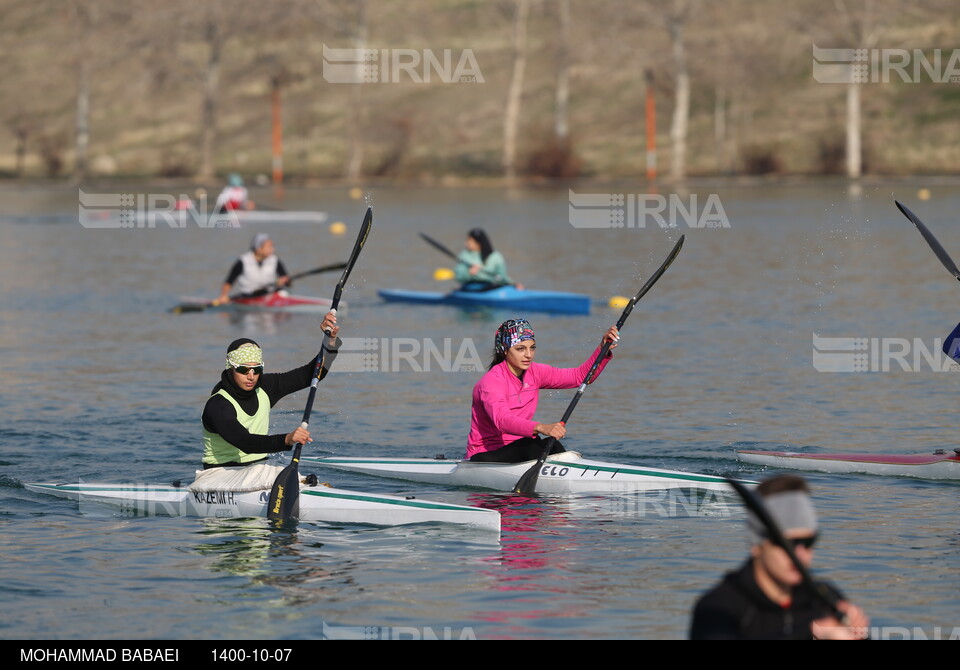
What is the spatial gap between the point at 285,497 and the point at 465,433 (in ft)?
17.2

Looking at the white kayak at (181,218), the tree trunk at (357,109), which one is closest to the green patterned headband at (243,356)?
the white kayak at (181,218)

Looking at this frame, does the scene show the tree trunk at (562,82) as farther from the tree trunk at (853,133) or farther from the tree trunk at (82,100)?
the tree trunk at (82,100)

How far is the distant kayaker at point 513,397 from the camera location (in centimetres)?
1307

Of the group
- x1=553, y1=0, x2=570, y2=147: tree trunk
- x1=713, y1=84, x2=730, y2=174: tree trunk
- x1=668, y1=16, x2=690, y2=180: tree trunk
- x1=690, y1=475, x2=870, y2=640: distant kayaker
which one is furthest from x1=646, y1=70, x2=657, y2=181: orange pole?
x1=690, y1=475, x2=870, y2=640: distant kayaker

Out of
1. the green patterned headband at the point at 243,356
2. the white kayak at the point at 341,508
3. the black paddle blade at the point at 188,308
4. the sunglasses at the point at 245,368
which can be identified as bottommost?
the white kayak at the point at 341,508

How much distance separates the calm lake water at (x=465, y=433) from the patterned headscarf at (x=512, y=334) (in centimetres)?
140

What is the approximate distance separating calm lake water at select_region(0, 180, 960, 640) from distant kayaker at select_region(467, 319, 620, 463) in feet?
2.03

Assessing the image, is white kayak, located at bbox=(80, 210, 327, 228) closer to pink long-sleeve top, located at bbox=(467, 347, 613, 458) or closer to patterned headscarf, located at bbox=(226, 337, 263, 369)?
pink long-sleeve top, located at bbox=(467, 347, 613, 458)

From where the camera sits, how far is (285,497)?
12188 mm

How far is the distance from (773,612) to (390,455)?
9684 mm

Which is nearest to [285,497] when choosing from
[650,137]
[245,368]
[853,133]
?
[245,368]

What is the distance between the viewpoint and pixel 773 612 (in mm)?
6516
